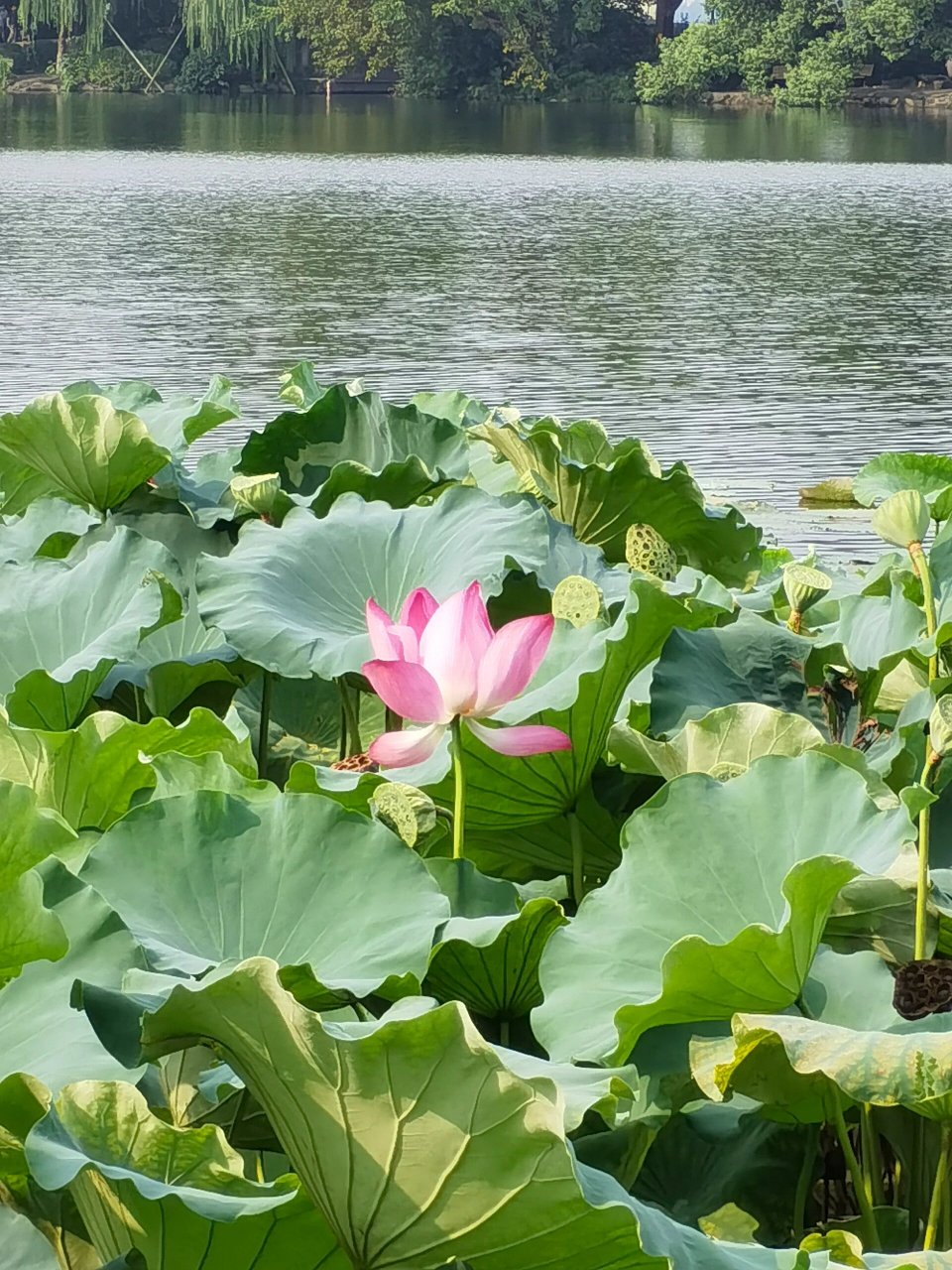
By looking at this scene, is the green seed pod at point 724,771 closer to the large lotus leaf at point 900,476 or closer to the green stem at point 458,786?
the green stem at point 458,786

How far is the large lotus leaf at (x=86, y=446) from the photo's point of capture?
145 centimetres

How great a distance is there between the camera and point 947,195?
20125 millimetres

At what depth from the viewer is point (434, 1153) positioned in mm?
529

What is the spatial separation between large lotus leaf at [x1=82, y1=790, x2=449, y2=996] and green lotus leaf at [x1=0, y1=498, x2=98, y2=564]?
595mm

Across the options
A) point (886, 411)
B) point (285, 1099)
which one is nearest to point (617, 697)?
point (285, 1099)

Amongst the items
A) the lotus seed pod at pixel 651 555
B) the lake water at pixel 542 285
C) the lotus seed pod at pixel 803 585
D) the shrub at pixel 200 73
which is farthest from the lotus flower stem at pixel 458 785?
the shrub at pixel 200 73

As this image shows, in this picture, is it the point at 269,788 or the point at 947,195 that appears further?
the point at 947,195

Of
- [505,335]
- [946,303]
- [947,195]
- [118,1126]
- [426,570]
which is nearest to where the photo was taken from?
[118,1126]

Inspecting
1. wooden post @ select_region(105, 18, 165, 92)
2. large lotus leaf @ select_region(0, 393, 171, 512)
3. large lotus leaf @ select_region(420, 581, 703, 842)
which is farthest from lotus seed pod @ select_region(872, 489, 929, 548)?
wooden post @ select_region(105, 18, 165, 92)

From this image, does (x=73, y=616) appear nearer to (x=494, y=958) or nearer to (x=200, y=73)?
(x=494, y=958)

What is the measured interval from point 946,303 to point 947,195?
8.89 metres

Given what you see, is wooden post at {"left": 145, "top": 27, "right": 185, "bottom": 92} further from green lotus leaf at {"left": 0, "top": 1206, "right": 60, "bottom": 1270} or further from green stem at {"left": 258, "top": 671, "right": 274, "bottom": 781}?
green lotus leaf at {"left": 0, "top": 1206, "right": 60, "bottom": 1270}

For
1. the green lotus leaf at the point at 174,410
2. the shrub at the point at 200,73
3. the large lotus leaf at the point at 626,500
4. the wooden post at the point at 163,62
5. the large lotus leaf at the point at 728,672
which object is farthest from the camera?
the wooden post at the point at 163,62

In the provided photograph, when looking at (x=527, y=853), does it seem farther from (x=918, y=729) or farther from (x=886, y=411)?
(x=886, y=411)
